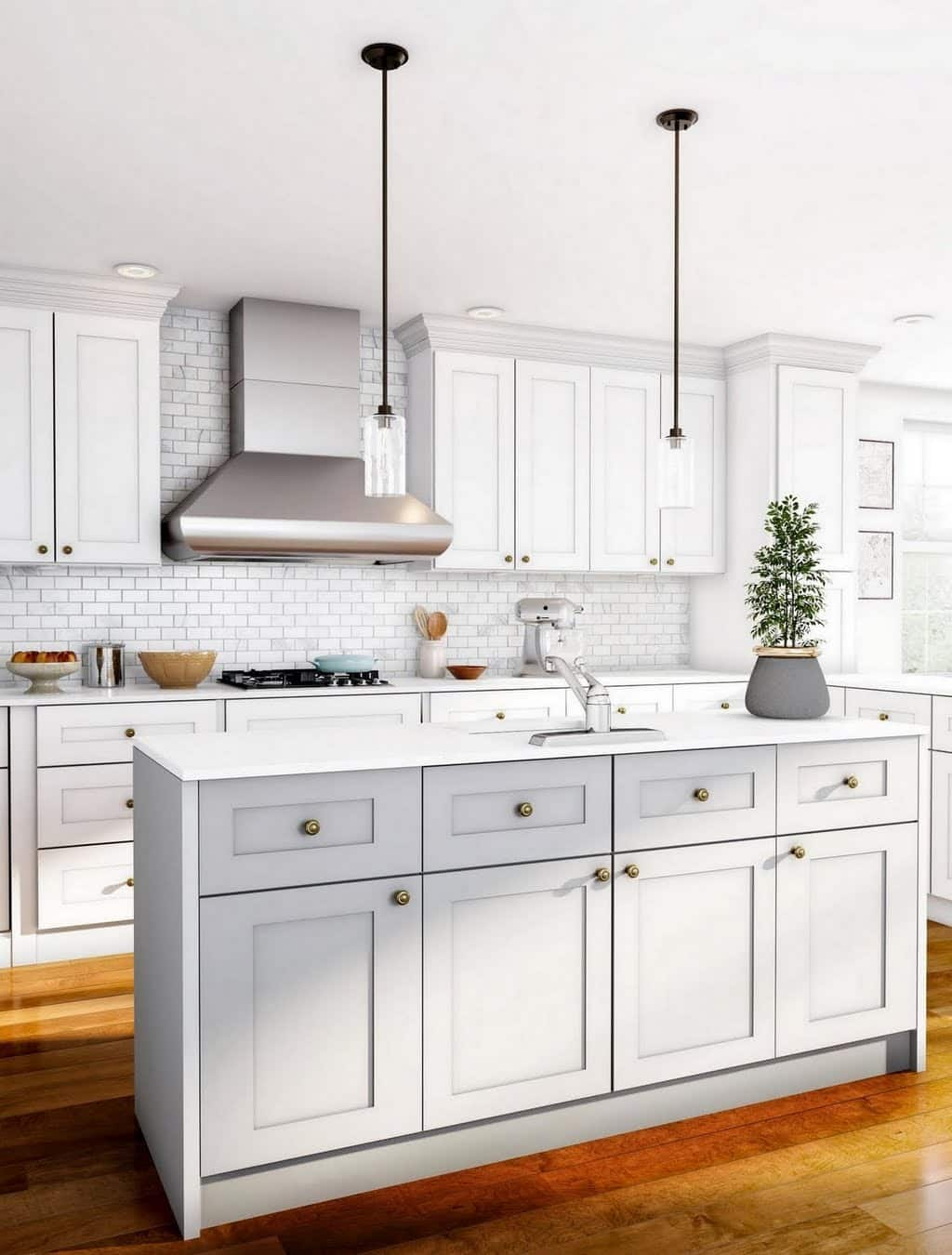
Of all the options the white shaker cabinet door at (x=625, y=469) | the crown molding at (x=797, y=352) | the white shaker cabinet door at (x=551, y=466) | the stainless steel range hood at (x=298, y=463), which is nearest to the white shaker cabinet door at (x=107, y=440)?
Result: the stainless steel range hood at (x=298, y=463)

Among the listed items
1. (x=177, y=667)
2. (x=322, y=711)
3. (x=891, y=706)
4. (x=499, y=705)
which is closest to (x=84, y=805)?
(x=177, y=667)

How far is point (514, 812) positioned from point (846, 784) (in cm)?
97

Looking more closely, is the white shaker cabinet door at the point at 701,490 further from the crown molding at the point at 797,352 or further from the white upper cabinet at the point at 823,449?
the white upper cabinet at the point at 823,449

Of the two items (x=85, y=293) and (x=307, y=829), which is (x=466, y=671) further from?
(x=307, y=829)

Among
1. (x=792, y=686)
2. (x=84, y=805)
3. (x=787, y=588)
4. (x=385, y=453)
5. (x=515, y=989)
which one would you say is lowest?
(x=515, y=989)

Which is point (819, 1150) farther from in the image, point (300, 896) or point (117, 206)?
point (117, 206)

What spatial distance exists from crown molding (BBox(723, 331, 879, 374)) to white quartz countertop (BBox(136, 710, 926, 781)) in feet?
9.11

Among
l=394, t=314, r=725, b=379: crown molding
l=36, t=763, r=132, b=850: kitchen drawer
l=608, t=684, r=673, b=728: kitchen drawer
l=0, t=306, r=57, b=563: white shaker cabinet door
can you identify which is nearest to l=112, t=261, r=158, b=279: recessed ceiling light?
l=0, t=306, r=57, b=563: white shaker cabinet door

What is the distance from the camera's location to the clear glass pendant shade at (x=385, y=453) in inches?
90.4

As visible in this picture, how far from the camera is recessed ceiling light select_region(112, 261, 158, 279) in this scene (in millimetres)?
4160

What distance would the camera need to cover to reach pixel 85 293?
4.31 m

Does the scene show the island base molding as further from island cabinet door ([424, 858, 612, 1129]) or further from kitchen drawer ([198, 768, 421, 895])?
kitchen drawer ([198, 768, 421, 895])

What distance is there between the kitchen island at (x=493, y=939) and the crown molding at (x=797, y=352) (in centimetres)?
285

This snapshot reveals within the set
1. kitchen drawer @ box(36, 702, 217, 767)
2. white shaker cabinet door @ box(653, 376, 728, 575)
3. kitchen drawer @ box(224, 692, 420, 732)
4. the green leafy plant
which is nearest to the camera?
the green leafy plant
